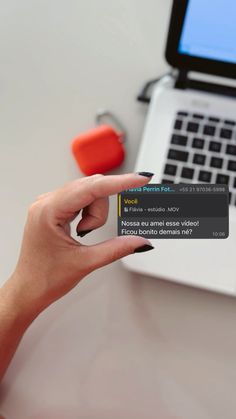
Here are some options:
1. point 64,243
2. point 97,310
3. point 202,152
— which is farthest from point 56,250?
point 202,152

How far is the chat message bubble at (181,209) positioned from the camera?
1.31 ft

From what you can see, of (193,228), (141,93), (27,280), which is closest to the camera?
(193,228)

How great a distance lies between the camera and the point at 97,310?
55cm

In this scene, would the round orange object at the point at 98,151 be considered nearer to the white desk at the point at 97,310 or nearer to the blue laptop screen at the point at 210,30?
the white desk at the point at 97,310

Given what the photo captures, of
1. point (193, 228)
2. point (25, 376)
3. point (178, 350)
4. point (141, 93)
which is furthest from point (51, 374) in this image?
point (141, 93)

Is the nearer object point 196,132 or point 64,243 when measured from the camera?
point 64,243

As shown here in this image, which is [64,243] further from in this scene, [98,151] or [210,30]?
[210,30]

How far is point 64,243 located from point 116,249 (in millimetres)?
64

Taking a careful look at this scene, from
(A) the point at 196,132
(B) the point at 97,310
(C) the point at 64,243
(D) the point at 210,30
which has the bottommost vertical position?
(B) the point at 97,310

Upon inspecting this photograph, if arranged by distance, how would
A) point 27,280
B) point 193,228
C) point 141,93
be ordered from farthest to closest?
1. point 141,93
2. point 27,280
3. point 193,228

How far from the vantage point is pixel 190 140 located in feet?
1.85

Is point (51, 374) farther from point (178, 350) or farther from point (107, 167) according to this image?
point (107, 167)

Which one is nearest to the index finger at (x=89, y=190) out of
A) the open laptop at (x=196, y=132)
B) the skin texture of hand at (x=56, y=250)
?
the skin texture of hand at (x=56, y=250)

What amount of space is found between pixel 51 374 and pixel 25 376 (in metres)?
0.03
